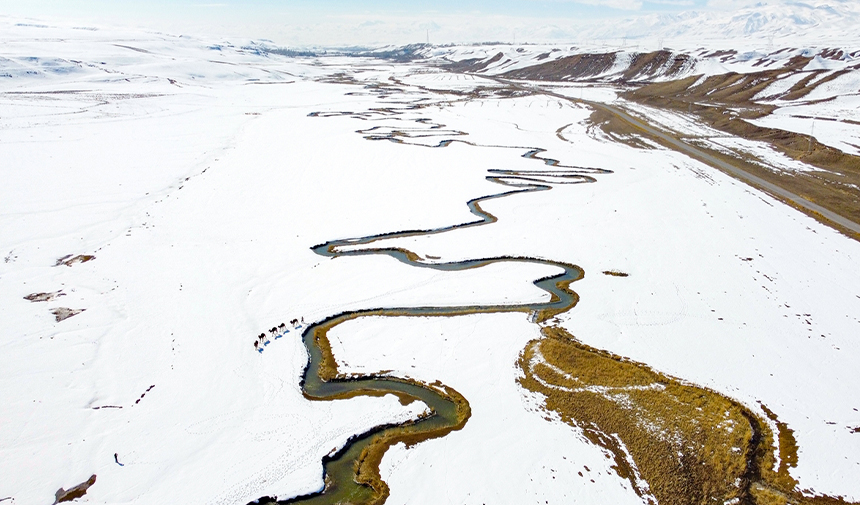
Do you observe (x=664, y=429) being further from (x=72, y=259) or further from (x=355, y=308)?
(x=72, y=259)

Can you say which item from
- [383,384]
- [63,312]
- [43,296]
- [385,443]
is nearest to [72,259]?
[43,296]

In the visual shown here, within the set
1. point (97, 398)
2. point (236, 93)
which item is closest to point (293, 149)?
point (97, 398)

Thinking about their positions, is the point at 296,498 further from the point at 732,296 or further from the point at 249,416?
the point at 732,296

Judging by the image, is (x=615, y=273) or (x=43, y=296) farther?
(x=615, y=273)

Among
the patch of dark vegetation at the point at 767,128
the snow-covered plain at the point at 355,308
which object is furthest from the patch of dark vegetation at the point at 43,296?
the patch of dark vegetation at the point at 767,128

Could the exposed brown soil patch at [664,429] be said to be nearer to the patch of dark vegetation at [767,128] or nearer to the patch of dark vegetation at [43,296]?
the patch of dark vegetation at [43,296]


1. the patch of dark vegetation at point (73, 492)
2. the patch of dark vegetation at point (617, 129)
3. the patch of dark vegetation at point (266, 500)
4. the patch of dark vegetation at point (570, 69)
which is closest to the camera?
the patch of dark vegetation at point (73, 492)

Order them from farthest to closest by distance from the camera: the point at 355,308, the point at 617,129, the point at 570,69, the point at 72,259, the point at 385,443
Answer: the point at 570,69, the point at 617,129, the point at 72,259, the point at 355,308, the point at 385,443
